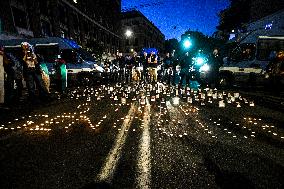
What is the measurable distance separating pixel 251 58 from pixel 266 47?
0.94 metres

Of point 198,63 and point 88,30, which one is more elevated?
point 88,30

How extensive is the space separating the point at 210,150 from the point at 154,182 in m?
1.38

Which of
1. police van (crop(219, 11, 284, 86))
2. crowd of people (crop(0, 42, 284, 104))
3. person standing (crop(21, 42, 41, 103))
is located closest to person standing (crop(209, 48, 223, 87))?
crowd of people (crop(0, 42, 284, 104))

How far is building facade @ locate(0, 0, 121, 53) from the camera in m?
23.1

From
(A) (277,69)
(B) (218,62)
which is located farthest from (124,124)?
(B) (218,62)

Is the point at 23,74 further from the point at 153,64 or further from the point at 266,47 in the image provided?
the point at 266,47

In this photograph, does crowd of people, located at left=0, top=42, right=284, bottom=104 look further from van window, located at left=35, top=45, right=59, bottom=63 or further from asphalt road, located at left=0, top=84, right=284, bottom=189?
asphalt road, located at left=0, top=84, right=284, bottom=189

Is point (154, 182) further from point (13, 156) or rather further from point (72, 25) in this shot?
point (72, 25)

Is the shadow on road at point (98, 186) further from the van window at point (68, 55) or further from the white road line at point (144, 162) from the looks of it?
the van window at point (68, 55)

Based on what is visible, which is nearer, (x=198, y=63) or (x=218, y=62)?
(x=218, y=62)

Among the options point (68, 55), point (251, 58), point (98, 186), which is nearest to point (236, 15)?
point (251, 58)

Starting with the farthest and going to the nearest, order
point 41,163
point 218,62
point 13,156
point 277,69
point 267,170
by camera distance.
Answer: point 218,62
point 277,69
point 13,156
point 41,163
point 267,170

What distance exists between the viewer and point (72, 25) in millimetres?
36500

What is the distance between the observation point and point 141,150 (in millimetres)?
3928
